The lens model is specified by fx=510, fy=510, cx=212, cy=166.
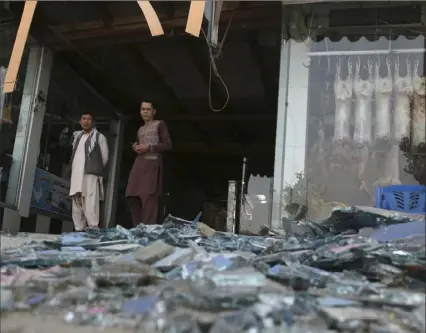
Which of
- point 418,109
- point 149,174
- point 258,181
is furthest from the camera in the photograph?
point 258,181

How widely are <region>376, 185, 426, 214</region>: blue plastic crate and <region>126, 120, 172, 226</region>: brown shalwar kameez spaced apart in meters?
2.30

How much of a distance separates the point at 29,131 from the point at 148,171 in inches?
72.7

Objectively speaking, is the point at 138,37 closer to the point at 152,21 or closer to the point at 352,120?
the point at 152,21

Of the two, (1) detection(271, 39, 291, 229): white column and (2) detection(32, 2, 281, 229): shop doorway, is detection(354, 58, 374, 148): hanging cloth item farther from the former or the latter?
(2) detection(32, 2, 281, 229): shop doorway

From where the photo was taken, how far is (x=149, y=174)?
18.1 ft

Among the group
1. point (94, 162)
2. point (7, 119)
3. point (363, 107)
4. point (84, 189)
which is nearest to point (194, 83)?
point (94, 162)

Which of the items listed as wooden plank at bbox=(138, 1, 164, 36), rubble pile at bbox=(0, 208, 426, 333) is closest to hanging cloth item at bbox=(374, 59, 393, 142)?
rubble pile at bbox=(0, 208, 426, 333)

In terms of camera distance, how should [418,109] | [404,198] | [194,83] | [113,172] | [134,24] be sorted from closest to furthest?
[404,198]
[418,109]
[134,24]
[194,83]
[113,172]

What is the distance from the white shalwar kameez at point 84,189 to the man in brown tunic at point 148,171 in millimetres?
559

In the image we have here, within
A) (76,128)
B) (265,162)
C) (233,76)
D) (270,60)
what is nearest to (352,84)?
(270,60)

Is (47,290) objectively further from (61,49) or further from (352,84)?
(61,49)

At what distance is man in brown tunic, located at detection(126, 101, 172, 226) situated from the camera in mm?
5492

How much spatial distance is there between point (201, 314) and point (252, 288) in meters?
0.35

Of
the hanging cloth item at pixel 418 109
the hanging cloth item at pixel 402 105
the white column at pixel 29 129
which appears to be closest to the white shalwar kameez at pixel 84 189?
the white column at pixel 29 129
